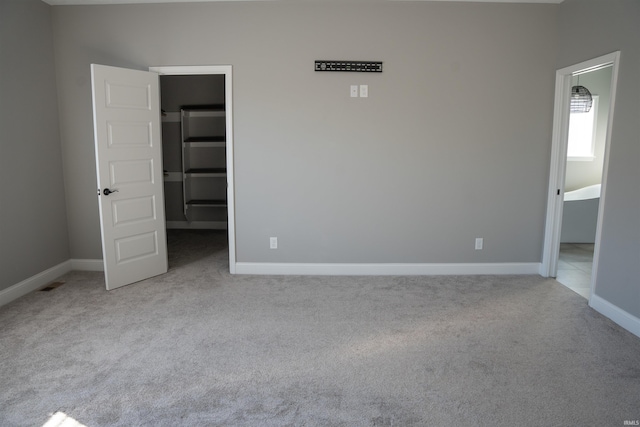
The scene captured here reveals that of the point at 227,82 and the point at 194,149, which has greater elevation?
the point at 227,82

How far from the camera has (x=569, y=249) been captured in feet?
17.9

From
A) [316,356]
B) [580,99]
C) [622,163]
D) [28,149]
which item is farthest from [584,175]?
[28,149]

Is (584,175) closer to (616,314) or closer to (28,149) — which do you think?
(616,314)

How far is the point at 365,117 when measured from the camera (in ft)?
13.7

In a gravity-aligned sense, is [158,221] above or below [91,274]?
above

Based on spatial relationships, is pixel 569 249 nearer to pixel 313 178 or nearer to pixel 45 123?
pixel 313 178

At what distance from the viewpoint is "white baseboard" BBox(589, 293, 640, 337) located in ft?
10.0

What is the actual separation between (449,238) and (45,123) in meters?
4.16

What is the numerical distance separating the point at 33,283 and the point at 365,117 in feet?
11.5

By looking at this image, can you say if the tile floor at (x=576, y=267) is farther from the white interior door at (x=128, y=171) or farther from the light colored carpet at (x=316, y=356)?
the white interior door at (x=128, y=171)

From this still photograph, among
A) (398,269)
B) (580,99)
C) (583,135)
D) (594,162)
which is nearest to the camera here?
(398,269)

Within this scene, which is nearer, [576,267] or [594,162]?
[576,267]

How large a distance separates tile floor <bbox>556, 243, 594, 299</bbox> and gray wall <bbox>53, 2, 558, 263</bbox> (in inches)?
18.4

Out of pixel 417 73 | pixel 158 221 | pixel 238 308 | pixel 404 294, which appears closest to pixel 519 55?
pixel 417 73
